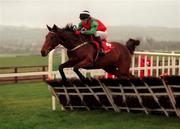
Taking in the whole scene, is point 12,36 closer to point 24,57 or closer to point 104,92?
point 24,57

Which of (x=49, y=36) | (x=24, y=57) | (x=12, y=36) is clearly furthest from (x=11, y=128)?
(x=24, y=57)

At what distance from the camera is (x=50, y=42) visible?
34.1ft

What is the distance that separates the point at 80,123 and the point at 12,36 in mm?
30256

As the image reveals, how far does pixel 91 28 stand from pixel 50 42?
0.87 m

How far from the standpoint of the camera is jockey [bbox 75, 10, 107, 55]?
1057 cm

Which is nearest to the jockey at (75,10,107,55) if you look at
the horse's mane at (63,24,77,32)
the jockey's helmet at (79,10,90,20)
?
the jockey's helmet at (79,10,90,20)

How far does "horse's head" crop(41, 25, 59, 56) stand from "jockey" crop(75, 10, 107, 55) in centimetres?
50

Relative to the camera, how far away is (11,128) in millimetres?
8859

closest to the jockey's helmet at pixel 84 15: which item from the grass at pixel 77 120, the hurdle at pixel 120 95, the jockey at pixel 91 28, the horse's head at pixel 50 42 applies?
the jockey at pixel 91 28

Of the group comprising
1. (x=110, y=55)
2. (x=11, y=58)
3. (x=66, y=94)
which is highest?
(x=110, y=55)

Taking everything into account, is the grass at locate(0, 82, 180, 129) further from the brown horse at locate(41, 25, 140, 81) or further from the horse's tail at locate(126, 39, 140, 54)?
the horse's tail at locate(126, 39, 140, 54)

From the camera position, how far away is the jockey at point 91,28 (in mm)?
10570

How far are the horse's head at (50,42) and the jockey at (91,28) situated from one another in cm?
50

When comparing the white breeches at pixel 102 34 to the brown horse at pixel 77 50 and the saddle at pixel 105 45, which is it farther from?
the brown horse at pixel 77 50
